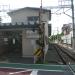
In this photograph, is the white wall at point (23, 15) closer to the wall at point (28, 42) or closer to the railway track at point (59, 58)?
the railway track at point (59, 58)

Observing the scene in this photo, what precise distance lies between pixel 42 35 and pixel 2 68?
50.1 feet

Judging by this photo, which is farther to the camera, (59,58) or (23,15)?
(23,15)

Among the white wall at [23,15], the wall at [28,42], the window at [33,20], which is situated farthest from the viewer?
the white wall at [23,15]

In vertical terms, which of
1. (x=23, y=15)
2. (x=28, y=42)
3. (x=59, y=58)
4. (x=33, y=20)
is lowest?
(x=59, y=58)

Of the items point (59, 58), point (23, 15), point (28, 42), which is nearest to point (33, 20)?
point (23, 15)

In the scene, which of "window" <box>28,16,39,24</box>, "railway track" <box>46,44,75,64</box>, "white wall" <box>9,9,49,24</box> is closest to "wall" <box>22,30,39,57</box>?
"window" <box>28,16,39,24</box>

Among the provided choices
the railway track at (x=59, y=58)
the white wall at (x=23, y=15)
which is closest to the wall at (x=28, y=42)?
the railway track at (x=59, y=58)

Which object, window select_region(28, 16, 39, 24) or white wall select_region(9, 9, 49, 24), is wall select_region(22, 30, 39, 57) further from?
white wall select_region(9, 9, 49, 24)

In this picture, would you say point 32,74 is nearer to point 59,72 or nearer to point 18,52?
point 59,72

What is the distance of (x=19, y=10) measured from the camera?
3594 centimetres

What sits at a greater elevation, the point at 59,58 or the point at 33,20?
the point at 33,20

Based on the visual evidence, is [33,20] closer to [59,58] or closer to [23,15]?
[23,15]

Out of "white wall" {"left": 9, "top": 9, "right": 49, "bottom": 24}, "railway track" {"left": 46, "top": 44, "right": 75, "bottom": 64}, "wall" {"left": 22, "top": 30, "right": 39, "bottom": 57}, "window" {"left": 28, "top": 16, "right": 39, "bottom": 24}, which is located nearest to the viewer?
"railway track" {"left": 46, "top": 44, "right": 75, "bottom": 64}

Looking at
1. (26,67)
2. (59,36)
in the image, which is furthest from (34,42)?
(59,36)
